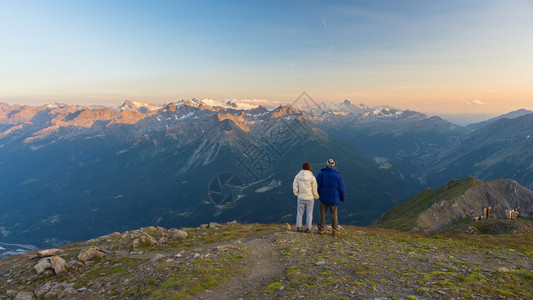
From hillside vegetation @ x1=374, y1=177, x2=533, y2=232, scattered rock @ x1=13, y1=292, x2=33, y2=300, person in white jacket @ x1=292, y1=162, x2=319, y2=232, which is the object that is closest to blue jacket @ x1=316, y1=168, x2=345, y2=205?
person in white jacket @ x1=292, y1=162, x2=319, y2=232

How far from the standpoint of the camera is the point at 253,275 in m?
14.0

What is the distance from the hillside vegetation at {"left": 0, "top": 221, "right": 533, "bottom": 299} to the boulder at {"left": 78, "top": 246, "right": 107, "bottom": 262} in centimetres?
7

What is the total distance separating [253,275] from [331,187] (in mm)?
10112

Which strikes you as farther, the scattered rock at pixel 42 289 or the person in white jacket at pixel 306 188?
the person in white jacket at pixel 306 188

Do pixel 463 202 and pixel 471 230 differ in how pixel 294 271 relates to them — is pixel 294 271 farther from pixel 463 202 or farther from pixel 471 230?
pixel 463 202

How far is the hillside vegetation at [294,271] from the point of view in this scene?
11.5 metres

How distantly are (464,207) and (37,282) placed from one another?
342 feet

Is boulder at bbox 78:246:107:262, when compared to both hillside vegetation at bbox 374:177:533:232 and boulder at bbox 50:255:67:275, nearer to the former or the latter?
boulder at bbox 50:255:67:275

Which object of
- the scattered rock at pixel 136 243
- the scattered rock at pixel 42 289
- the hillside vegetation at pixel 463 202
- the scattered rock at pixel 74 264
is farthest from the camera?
the hillside vegetation at pixel 463 202

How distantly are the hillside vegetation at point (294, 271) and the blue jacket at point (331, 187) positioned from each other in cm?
353

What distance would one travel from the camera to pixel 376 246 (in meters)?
20.1

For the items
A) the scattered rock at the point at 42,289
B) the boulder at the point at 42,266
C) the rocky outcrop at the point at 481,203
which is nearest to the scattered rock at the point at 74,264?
the boulder at the point at 42,266

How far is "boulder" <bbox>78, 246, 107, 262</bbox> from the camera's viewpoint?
65.5 feet

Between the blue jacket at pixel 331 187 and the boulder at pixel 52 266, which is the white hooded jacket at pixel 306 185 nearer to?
the blue jacket at pixel 331 187
